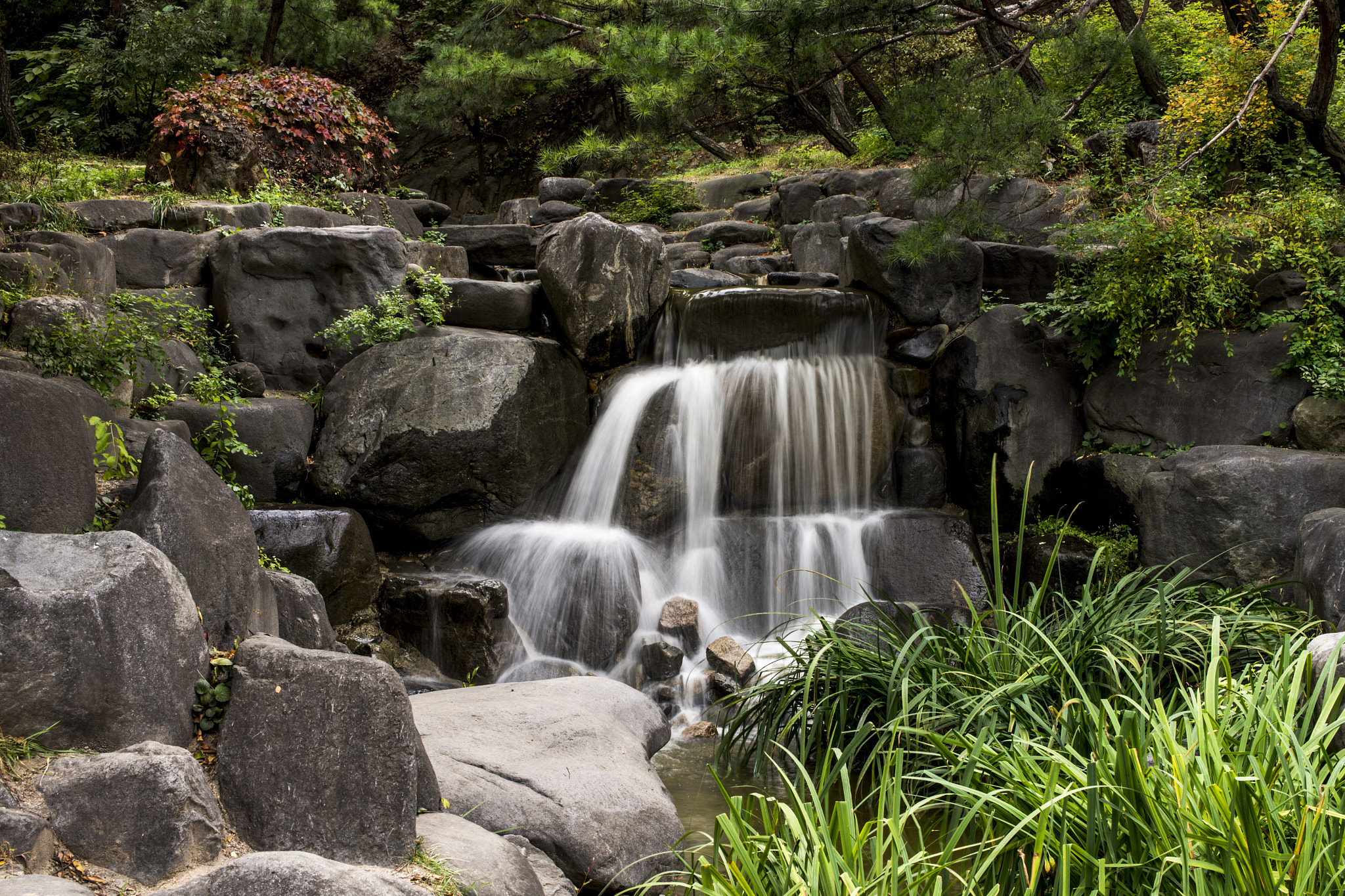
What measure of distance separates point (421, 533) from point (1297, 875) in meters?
5.89

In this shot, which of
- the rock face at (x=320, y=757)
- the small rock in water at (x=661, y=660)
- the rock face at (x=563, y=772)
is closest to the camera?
the rock face at (x=320, y=757)

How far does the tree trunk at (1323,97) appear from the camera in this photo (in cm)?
599

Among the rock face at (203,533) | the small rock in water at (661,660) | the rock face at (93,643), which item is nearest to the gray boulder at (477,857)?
the rock face at (93,643)

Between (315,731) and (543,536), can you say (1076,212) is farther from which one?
(315,731)

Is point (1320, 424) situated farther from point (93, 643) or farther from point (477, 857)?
point (93, 643)

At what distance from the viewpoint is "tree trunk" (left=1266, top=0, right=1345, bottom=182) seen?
19.7ft

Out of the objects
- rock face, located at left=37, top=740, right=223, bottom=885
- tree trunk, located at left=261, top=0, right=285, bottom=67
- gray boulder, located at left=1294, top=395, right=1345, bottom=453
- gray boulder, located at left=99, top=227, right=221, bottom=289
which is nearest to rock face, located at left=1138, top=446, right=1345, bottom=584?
gray boulder, located at left=1294, top=395, right=1345, bottom=453

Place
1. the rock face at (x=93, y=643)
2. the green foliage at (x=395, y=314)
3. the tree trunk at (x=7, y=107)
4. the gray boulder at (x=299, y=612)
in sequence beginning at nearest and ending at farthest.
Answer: the rock face at (x=93, y=643) → the gray boulder at (x=299, y=612) → the green foliage at (x=395, y=314) → the tree trunk at (x=7, y=107)

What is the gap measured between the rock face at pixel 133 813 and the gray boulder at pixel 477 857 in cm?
66

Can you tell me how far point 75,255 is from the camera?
564 centimetres

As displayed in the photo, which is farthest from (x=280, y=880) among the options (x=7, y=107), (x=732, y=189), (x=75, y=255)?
(x=732, y=189)

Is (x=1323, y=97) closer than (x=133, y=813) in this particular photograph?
No

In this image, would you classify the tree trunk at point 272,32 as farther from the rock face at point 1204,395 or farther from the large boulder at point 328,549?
the rock face at point 1204,395

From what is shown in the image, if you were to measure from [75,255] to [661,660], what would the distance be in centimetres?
464
